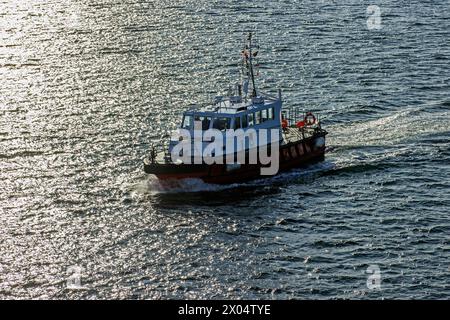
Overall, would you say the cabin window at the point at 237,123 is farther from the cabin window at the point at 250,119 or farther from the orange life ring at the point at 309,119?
the orange life ring at the point at 309,119

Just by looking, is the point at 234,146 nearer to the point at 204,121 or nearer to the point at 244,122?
the point at 244,122

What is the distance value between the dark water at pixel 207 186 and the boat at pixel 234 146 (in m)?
1.29

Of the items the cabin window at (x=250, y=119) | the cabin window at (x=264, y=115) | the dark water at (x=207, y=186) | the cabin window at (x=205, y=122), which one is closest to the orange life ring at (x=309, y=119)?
the dark water at (x=207, y=186)

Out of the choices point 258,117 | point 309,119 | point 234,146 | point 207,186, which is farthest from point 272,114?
point 207,186

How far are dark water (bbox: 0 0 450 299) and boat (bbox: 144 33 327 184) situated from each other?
129cm

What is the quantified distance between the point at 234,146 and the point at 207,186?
386 cm

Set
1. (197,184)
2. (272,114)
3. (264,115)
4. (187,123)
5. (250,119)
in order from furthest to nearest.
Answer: (272,114) → (264,115) → (250,119) → (187,123) → (197,184)

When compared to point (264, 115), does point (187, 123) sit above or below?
below

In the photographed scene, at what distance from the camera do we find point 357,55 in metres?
111

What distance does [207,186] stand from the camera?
79188 millimetres

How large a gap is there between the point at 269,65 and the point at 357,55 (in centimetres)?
981

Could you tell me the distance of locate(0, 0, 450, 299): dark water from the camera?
213 ft

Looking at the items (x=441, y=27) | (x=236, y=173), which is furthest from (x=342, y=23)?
(x=236, y=173)
